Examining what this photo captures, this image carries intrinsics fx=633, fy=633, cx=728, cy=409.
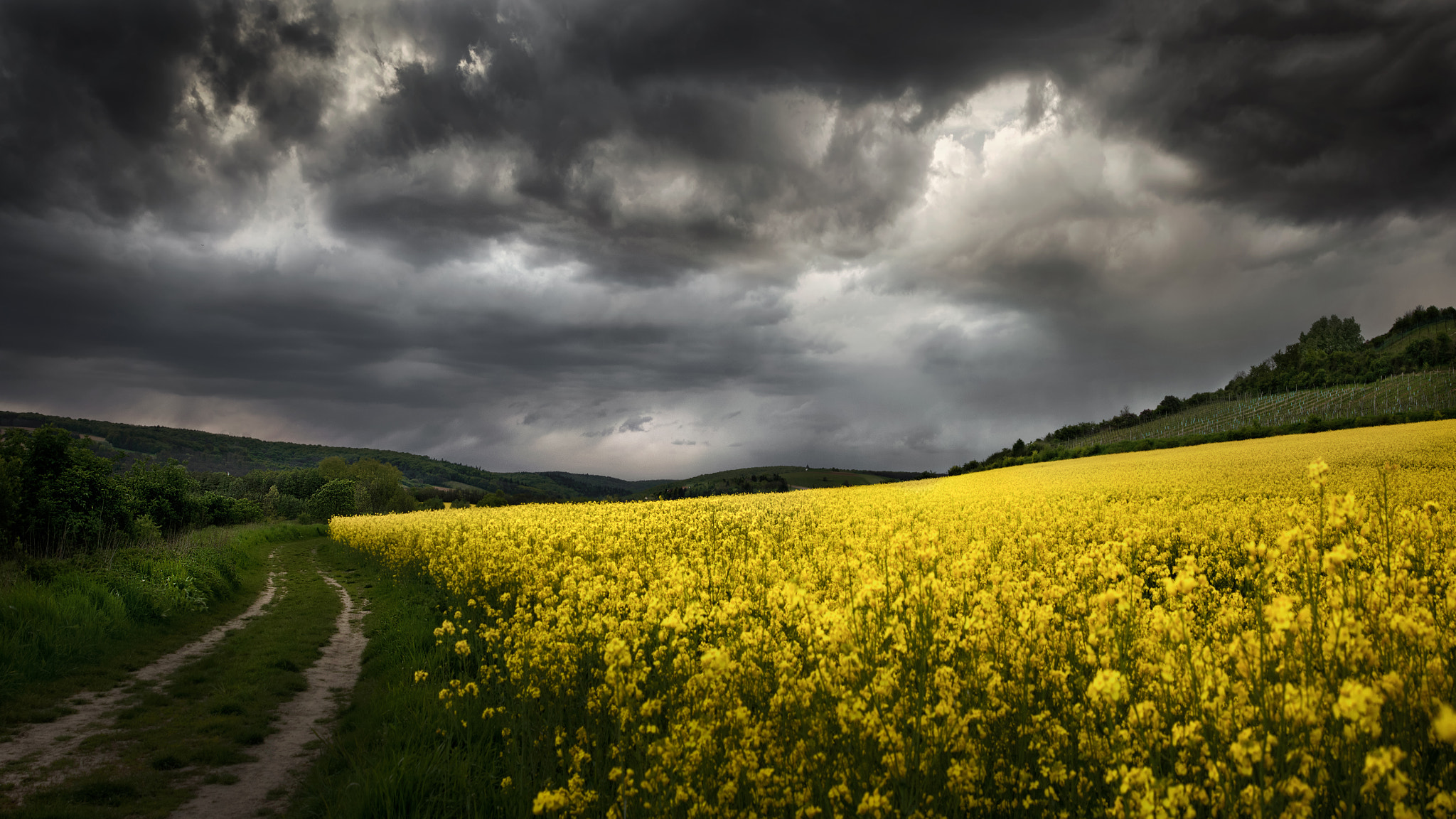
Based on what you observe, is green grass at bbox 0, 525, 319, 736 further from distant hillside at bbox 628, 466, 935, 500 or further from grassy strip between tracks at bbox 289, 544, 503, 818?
distant hillside at bbox 628, 466, 935, 500

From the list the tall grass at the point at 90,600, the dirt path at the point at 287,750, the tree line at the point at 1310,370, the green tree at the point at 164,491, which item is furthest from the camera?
the tree line at the point at 1310,370

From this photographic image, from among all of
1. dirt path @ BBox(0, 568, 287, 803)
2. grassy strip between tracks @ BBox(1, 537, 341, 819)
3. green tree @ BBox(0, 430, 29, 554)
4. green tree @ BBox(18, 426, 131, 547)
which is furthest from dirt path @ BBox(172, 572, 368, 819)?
green tree @ BBox(18, 426, 131, 547)

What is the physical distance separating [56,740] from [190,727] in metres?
1.32

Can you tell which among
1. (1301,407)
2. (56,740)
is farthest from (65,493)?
(1301,407)

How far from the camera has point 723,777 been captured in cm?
425

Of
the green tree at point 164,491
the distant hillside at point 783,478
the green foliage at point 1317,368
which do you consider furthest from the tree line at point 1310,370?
the green tree at point 164,491

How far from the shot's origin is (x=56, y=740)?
7.86 metres

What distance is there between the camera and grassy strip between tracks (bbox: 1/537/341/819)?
21.1ft

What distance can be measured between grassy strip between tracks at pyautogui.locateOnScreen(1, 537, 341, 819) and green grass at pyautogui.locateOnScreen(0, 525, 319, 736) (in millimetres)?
980

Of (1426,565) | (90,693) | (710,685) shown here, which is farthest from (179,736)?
(1426,565)

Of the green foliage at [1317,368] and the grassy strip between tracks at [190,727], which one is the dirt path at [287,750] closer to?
the grassy strip between tracks at [190,727]

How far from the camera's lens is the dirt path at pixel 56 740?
678cm

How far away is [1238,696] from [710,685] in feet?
11.4

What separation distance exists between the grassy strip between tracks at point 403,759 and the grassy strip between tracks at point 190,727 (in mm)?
1118
